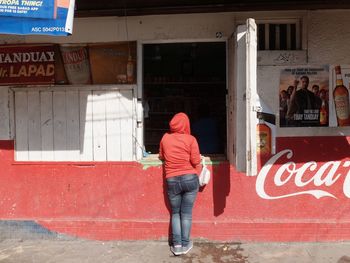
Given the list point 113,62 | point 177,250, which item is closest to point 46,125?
point 113,62

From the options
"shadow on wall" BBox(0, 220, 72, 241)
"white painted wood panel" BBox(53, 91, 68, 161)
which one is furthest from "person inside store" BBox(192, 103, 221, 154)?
"shadow on wall" BBox(0, 220, 72, 241)

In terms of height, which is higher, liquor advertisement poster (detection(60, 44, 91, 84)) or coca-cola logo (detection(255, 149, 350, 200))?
liquor advertisement poster (detection(60, 44, 91, 84))

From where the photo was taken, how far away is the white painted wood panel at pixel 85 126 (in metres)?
6.12

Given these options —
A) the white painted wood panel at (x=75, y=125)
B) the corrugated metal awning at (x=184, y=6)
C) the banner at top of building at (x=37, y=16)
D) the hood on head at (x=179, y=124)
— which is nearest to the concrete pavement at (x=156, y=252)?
the white painted wood panel at (x=75, y=125)

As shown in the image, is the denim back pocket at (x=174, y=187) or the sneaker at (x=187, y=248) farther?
the sneaker at (x=187, y=248)

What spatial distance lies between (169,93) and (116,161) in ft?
6.87

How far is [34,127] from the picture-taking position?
245 inches

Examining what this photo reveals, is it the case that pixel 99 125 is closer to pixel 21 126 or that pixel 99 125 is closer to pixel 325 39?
pixel 21 126

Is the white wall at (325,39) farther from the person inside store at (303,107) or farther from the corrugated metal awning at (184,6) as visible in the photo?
the person inside store at (303,107)

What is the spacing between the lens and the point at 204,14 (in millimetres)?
5930

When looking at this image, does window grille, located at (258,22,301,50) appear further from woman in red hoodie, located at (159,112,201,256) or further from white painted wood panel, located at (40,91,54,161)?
white painted wood panel, located at (40,91,54,161)

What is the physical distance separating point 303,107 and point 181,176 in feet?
5.70

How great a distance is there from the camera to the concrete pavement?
18.1 feet

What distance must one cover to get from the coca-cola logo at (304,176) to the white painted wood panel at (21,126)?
3001 mm
